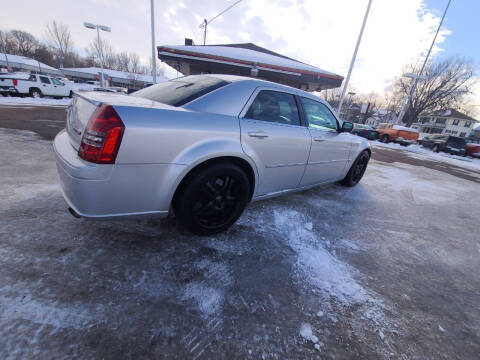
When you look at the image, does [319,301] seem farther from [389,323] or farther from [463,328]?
[463,328]

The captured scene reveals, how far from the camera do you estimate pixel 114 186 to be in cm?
153

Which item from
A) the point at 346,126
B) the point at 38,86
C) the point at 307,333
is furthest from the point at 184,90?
the point at 38,86

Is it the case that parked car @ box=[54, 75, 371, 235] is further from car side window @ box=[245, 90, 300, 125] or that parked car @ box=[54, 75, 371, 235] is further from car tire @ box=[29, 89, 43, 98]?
car tire @ box=[29, 89, 43, 98]

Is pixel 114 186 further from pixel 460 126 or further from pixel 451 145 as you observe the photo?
pixel 460 126

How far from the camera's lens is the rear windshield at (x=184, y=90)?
1.99 meters

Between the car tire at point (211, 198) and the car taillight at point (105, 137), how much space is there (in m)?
0.61

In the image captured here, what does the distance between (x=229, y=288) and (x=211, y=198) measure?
0.79 m

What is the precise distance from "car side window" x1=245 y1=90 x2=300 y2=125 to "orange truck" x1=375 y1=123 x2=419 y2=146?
20243 millimetres

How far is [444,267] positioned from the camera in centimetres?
230

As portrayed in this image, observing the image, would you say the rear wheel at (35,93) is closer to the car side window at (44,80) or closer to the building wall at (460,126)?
the car side window at (44,80)

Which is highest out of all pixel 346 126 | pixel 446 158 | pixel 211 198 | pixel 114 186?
pixel 346 126

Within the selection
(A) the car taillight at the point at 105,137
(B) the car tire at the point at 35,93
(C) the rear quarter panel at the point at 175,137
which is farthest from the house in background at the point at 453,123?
(A) the car taillight at the point at 105,137

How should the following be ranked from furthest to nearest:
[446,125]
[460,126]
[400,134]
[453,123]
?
[446,125], [453,123], [460,126], [400,134]

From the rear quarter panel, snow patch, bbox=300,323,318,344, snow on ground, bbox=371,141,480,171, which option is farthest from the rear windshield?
snow on ground, bbox=371,141,480,171
